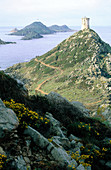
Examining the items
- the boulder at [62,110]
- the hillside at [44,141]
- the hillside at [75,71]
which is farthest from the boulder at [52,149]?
the hillside at [75,71]

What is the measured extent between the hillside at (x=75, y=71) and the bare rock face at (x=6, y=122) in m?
79.1

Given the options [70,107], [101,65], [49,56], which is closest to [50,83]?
[101,65]

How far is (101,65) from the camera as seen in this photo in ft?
445

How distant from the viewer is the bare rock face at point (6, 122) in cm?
715

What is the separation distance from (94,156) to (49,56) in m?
166

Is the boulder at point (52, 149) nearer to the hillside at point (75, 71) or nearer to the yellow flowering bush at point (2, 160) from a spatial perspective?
the yellow flowering bush at point (2, 160)

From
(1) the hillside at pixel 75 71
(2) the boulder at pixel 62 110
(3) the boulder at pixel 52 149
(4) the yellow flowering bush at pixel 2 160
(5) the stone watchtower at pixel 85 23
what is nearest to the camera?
(4) the yellow flowering bush at pixel 2 160

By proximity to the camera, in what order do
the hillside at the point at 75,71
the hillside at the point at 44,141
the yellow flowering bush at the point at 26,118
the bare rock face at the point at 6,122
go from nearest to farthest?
the hillside at the point at 44,141, the bare rock face at the point at 6,122, the yellow flowering bush at the point at 26,118, the hillside at the point at 75,71

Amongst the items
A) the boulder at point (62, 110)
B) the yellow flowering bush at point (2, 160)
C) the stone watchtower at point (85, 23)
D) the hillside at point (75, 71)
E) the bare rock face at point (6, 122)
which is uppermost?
the stone watchtower at point (85, 23)

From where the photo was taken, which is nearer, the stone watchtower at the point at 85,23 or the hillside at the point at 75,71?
the hillside at the point at 75,71

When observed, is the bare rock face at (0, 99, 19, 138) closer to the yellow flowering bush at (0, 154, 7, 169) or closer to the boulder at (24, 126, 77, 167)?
the boulder at (24, 126, 77, 167)

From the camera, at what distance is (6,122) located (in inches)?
295

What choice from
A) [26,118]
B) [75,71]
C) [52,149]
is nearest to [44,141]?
[52,149]

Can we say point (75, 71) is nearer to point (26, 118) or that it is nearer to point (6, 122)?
point (26, 118)
